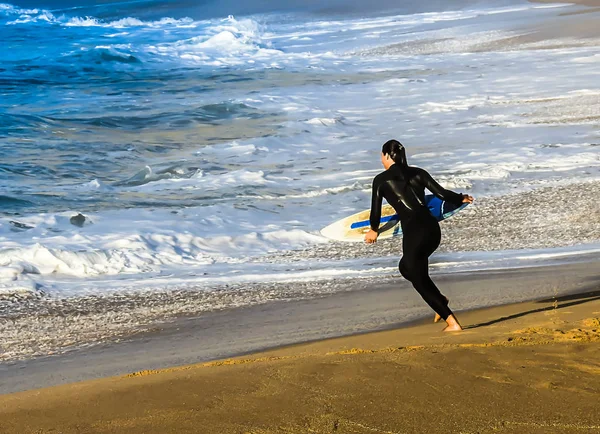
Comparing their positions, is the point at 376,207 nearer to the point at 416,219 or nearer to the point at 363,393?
the point at 416,219

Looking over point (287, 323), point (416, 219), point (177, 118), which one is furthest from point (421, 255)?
point (177, 118)

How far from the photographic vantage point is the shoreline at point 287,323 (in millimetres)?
5805

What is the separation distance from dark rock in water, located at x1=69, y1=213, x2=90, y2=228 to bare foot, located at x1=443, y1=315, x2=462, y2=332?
19.5ft

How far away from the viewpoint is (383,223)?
7.49 m

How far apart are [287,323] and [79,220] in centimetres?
506

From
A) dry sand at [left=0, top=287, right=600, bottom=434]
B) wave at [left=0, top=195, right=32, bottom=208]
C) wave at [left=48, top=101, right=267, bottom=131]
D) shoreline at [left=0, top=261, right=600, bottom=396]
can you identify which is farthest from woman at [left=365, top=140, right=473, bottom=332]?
wave at [left=48, top=101, right=267, bottom=131]

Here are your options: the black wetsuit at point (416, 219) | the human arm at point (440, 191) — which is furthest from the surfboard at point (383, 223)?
the black wetsuit at point (416, 219)

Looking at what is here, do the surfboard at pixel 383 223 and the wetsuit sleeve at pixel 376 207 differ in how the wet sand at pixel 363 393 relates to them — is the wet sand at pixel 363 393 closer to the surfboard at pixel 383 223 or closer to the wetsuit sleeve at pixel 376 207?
the wetsuit sleeve at pixel 376 207

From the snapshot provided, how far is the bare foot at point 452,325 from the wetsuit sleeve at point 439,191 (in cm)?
73

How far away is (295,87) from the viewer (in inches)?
1033

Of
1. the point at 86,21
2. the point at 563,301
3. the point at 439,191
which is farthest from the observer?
the point at 86,21

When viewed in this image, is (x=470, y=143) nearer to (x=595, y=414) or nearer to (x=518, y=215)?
(x=518, y=215)

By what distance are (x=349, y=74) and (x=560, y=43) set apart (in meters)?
7.17

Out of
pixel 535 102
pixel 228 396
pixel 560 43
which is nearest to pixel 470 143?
pixel 535 102
